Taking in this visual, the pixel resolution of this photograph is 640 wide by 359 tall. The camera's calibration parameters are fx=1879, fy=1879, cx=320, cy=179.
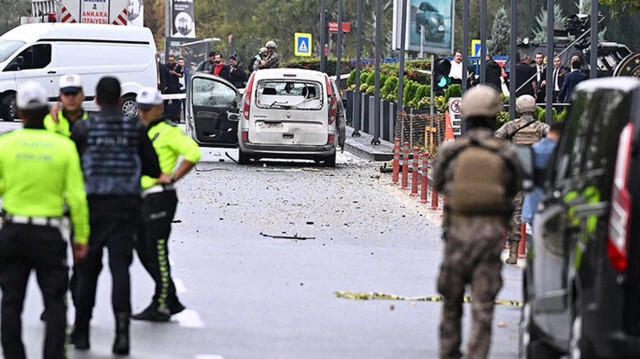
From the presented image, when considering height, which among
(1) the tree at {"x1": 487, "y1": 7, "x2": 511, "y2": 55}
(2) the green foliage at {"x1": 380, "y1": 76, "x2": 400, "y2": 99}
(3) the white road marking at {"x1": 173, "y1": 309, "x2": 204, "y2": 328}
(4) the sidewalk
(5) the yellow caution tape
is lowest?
(1) the tree at {"x1": 487, "y1": 7, "x2": 511, "y2": 55}

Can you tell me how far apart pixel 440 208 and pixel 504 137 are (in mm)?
7290

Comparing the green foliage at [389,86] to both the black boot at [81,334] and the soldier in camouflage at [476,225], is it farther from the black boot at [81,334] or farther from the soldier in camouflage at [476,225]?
the soldier in camouflage at [476,225]

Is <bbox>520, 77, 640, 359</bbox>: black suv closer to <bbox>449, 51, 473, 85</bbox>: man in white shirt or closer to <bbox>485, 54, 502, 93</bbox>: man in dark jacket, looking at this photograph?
<bbox>485, 54, 502, 93</bbox>: man in dark jacket

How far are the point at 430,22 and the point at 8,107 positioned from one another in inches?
384

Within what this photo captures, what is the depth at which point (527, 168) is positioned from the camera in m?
9.48

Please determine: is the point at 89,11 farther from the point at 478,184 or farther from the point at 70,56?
the point at 478,184

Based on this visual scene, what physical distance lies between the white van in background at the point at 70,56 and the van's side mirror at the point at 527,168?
3307 cm

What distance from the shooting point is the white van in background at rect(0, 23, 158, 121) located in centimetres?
4244

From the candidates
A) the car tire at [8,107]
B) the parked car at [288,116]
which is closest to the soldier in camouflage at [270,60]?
the car tire at [8,107]

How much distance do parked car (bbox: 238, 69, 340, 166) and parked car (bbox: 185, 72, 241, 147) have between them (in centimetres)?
73

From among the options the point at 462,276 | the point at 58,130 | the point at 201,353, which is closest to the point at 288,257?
the point at 58,130

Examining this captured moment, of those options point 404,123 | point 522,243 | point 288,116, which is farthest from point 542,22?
point 522,243

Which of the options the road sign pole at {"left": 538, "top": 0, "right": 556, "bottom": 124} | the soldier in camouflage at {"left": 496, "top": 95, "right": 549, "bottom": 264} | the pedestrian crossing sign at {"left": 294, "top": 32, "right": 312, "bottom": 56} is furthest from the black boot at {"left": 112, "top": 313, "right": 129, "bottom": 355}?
the pedestrian crossing sign at {"left": 294, "top": 32, "right": 312, "bottom": 56}

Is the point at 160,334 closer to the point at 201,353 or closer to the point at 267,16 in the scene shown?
the point at 201,353
